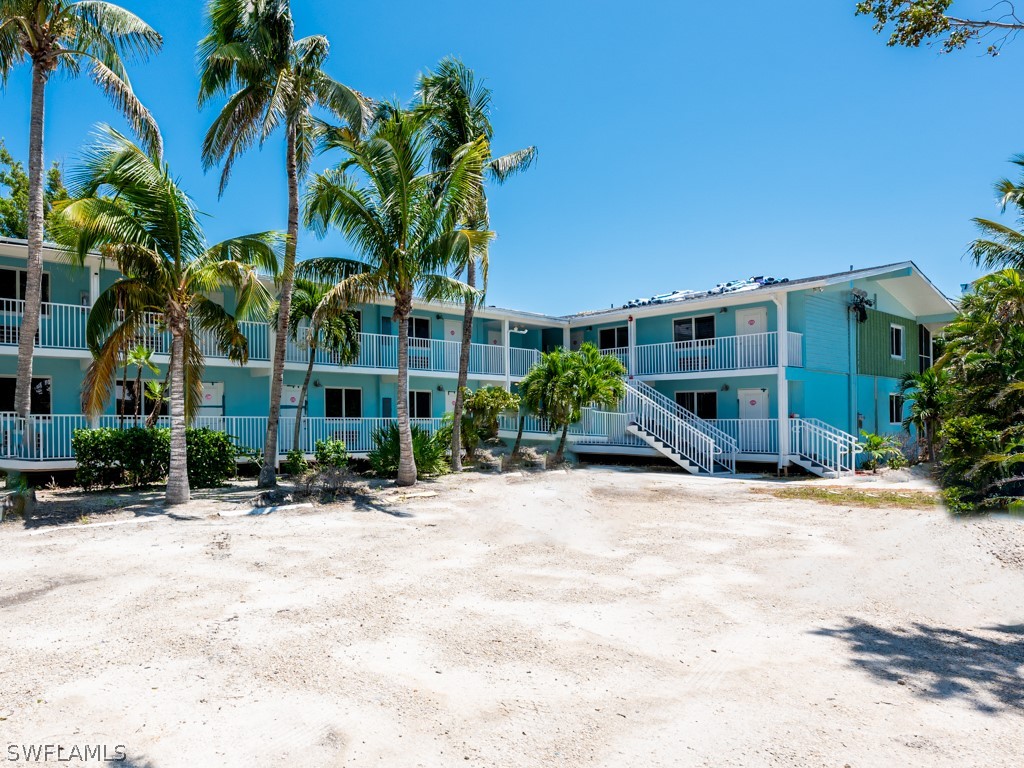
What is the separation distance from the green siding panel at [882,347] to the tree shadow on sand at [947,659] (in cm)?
2071

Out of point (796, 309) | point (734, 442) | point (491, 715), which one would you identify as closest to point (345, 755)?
point (491, 715)

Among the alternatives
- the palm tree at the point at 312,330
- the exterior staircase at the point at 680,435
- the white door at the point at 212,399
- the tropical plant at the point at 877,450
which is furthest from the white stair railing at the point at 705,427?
the white door at the point at 212,399

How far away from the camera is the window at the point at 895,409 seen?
26.6 m

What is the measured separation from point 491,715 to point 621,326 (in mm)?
23272

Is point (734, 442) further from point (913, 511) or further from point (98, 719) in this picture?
point (98, 719)

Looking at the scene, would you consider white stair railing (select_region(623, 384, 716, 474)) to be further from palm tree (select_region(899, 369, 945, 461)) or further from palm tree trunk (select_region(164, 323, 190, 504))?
palm tree trunk (select_region(164, 323, 190, 504))

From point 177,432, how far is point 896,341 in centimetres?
2497

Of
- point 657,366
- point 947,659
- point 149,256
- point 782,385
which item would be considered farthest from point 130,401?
point 947,659

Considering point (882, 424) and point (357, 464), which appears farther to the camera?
point (882, 424)

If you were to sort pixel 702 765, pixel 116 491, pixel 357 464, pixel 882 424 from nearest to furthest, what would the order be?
pixel 702 765 < pixel 116 491 < pixel 357 464 < pixel 882 424

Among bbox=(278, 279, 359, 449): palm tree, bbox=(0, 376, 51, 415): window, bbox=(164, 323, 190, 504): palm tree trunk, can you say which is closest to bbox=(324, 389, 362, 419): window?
bbox=(278, 279, 359, 449): palm tree

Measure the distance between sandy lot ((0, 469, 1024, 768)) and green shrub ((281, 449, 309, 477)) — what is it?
7523 millimetres

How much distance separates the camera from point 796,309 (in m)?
22.6

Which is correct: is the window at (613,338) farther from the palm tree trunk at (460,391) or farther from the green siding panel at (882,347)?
the palm tree trunk at (460,391)
